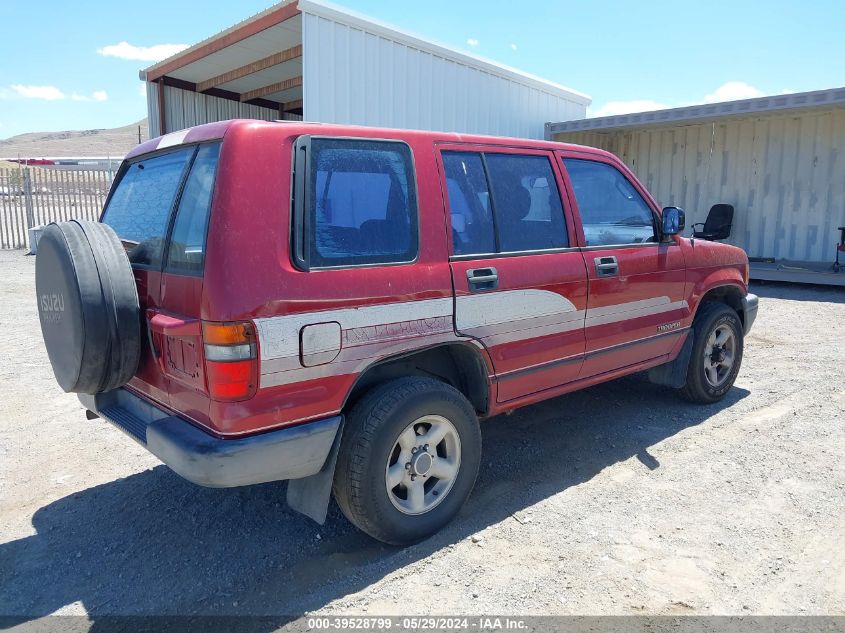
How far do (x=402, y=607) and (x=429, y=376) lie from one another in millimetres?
1126

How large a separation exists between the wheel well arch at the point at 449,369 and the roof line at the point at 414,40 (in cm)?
662

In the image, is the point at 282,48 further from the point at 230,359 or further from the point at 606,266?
the point at 230,359

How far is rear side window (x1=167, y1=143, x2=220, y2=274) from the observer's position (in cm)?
257

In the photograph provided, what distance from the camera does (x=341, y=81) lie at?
9.02 m

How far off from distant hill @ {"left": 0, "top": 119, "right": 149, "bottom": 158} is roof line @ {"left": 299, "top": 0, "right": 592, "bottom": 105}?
79117mm

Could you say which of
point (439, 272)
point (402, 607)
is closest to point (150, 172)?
point (439, 272)

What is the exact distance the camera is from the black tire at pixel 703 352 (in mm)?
4758

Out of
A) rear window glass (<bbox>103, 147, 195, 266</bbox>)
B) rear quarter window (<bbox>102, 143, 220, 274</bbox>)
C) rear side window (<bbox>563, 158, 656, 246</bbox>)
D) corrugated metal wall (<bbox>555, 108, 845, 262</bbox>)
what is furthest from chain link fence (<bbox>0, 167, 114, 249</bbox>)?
rear side window (<bbox>563, 158, 656, 246</bbox>)

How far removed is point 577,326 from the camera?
12.3 feet

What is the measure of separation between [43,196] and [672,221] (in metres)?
16.3

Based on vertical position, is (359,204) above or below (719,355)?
above

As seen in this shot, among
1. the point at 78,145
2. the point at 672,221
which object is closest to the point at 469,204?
the point at 672,221

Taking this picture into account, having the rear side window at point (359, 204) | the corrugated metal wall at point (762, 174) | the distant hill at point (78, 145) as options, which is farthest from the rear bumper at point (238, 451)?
the distant hill at point (78, 145)

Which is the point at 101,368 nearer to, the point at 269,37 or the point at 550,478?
the point at 550,478
